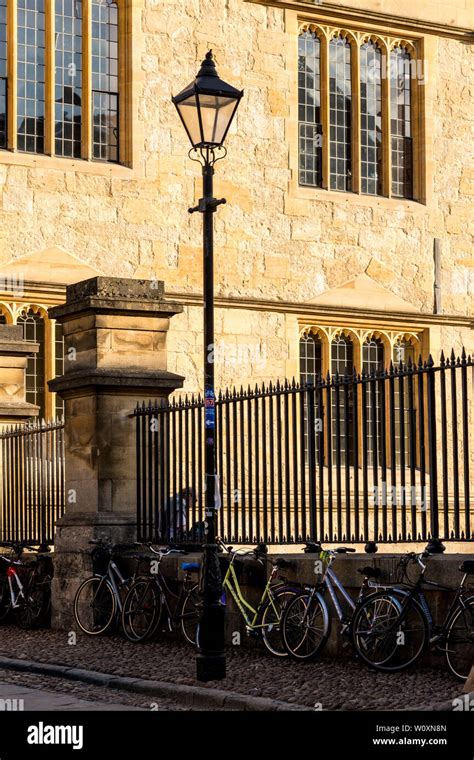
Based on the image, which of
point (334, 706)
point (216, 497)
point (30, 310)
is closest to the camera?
point (334, 706)

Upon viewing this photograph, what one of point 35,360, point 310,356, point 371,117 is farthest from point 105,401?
point 371,117

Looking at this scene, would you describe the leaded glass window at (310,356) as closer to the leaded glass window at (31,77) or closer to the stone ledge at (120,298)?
the leaded glass window at (31,77)

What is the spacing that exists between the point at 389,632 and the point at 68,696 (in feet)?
7.63

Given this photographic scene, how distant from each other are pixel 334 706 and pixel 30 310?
13.8 m

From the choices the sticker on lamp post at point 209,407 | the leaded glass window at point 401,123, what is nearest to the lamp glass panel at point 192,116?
the sticker on lamp post at point 209,407

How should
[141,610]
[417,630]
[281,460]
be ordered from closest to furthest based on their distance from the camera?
[417,630] < [281,460] < [141,610]

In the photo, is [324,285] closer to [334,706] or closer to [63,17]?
[63,17]

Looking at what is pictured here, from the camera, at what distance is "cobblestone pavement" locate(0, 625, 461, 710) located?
9.92 m

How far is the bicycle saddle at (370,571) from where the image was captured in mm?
11688

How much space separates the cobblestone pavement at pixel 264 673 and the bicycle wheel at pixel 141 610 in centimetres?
13

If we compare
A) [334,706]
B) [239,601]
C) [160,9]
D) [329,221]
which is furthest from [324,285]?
[334,706]

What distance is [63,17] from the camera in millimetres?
23578

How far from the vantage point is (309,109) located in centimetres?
2605

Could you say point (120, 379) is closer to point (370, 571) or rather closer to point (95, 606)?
point (95, 606)
